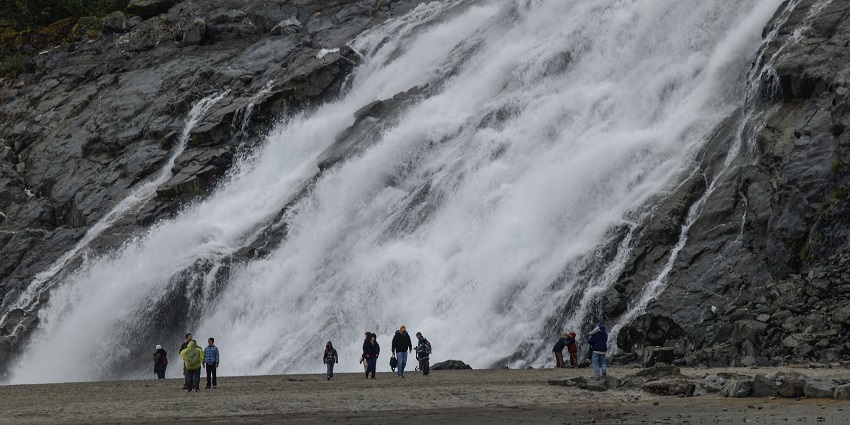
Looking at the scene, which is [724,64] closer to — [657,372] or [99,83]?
[657,372]

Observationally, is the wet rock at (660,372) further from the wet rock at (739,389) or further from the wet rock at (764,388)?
the wet rock at (764,388)

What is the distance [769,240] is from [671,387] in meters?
11.9

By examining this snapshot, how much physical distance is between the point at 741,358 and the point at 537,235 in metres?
12.1

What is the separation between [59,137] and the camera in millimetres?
61344

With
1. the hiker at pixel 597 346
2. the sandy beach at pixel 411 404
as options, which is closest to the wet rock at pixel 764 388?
the sandy beach at pixel 411 404

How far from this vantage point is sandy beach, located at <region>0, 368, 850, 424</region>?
20.8 meters

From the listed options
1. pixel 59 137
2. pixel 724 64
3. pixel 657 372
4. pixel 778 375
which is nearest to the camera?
pixel 778 375

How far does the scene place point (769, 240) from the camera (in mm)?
33969

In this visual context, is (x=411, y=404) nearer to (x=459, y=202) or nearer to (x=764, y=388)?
(x=764, y=388)

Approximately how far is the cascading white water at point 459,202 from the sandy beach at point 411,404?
9.29 metres

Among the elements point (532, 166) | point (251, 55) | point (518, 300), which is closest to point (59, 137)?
point (251, 55)

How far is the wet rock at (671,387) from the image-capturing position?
2369 centimetres

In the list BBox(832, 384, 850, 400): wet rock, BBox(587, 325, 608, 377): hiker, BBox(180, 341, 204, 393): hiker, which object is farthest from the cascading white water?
BBox(832, 384, 850, 400): wet rock

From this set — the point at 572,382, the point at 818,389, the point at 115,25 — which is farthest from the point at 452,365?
the point at 115,25
